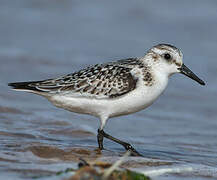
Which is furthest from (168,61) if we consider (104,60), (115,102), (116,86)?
(104,60)

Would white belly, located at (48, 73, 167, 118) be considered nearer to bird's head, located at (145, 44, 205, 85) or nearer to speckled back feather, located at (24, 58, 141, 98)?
speckled back feather, located at (24, 58, 141, 98)

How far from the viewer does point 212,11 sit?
59.0 ft

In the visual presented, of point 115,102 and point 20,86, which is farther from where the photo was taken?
point 20,86

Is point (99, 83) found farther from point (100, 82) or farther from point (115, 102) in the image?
point (115, 102)

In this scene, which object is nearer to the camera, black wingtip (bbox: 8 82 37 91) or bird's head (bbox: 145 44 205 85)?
black wingtip (bbox: 8 82 37 91)

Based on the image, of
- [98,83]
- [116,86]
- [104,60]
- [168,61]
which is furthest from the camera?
[104,60]

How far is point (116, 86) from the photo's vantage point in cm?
817

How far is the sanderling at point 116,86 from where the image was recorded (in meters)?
8.12

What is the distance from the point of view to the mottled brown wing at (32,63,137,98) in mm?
8164

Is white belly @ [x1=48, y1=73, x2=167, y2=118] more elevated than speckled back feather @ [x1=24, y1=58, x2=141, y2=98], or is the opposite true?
speckled back feather @ [x1=24, y1=58, x2=141, y2=98]

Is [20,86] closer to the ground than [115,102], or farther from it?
farther from it

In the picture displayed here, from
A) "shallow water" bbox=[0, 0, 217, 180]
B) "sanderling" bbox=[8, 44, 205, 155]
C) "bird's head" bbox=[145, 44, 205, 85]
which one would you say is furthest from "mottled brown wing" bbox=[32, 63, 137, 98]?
"shallow water" bbox=[0, 0, 217, 180]

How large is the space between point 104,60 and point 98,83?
6.10m

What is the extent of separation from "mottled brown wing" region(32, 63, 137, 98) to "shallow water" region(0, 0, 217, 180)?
0.78 metres
